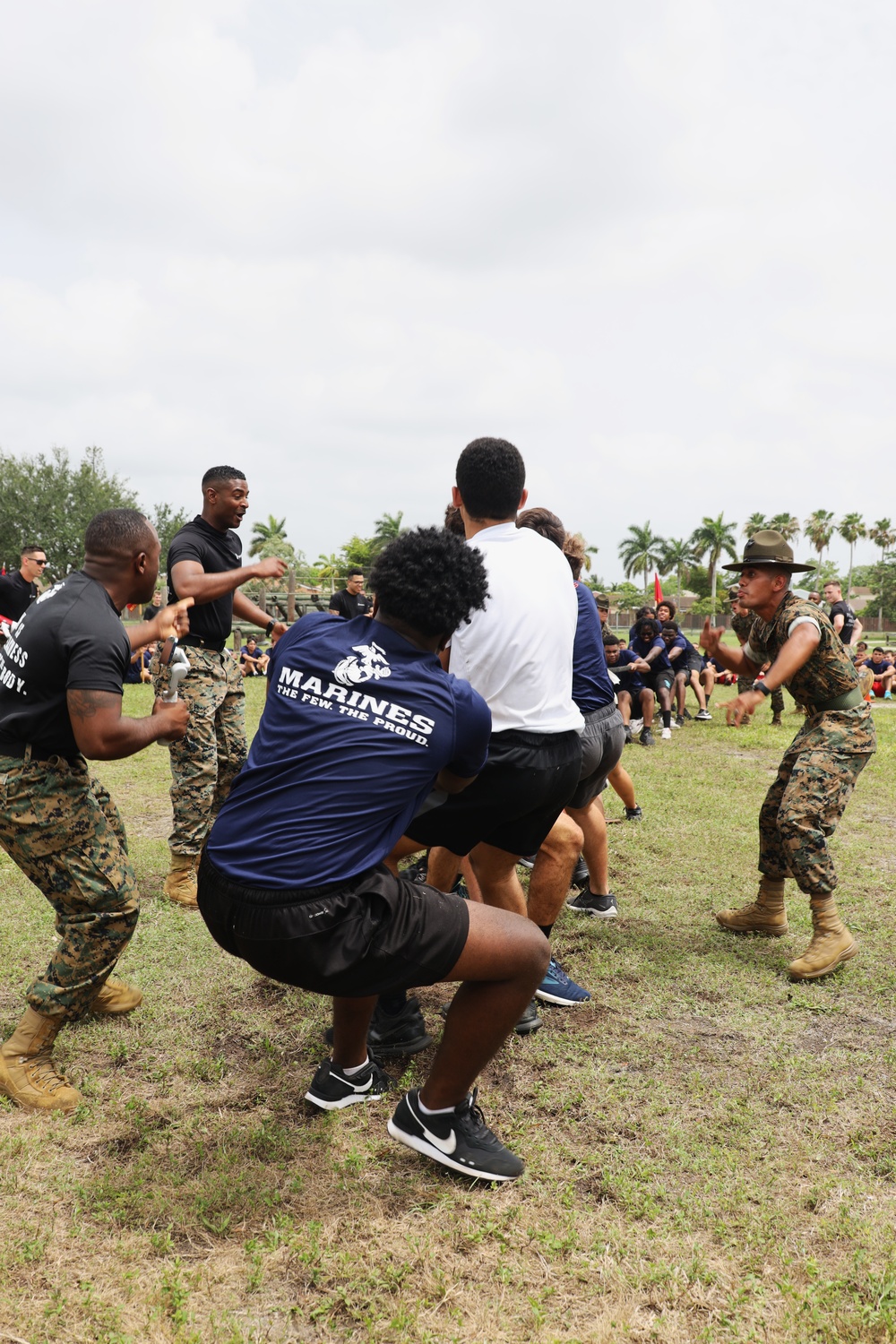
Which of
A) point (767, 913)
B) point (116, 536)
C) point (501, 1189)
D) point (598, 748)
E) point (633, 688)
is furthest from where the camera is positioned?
point (633, 688)

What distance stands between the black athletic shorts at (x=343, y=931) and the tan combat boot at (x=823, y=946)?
7.90 ft

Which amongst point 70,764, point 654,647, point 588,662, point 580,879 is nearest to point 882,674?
point 654,647

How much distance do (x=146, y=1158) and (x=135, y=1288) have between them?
1.94 ft

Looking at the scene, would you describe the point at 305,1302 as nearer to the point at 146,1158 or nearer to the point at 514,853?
the point at 146,1158

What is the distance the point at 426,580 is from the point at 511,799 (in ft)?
3.45

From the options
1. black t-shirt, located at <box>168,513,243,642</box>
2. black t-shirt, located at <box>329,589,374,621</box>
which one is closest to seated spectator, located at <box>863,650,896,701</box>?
black t-shirt, located at <box>329,589,374,621</box>

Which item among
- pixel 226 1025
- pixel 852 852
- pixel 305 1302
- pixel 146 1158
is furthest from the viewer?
pixel 852 852

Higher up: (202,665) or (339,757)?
(339,757)

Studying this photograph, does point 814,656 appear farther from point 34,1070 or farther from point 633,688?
point 633,688

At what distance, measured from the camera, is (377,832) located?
99.5 inches

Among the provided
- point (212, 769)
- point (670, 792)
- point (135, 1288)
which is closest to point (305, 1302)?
point (135, 1288)

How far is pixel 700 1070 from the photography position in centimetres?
342

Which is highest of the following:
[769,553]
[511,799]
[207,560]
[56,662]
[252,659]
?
[769,553]

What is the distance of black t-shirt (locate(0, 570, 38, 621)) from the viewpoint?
33.5 ft
